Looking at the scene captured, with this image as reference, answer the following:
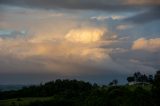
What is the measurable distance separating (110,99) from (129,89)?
11364 millimetres

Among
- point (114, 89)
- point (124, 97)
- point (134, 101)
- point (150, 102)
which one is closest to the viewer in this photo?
point (150, 102)

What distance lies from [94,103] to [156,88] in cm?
3622

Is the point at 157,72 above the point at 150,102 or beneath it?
above

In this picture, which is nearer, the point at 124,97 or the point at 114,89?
the point at 124,97

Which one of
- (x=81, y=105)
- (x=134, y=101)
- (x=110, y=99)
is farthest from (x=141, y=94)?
(x=81, y=105)

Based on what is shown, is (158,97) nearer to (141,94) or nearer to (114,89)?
(141,94)

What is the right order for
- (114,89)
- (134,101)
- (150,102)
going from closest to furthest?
(150,102) → (134,101) → (114,89)

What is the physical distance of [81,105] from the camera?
199375 millimetres

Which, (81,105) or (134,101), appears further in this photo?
(81,105)

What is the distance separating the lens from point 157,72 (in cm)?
16612

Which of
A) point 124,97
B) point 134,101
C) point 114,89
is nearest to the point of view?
point 134,101

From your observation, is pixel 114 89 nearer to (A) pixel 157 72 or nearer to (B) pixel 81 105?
(B) pixel 81 105

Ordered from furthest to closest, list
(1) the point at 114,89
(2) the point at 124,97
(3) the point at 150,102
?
(1) the point at 114,89 → (2) the point at 124,97 → (3) the point at 150,102

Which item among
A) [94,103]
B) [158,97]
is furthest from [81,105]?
[158,97]
